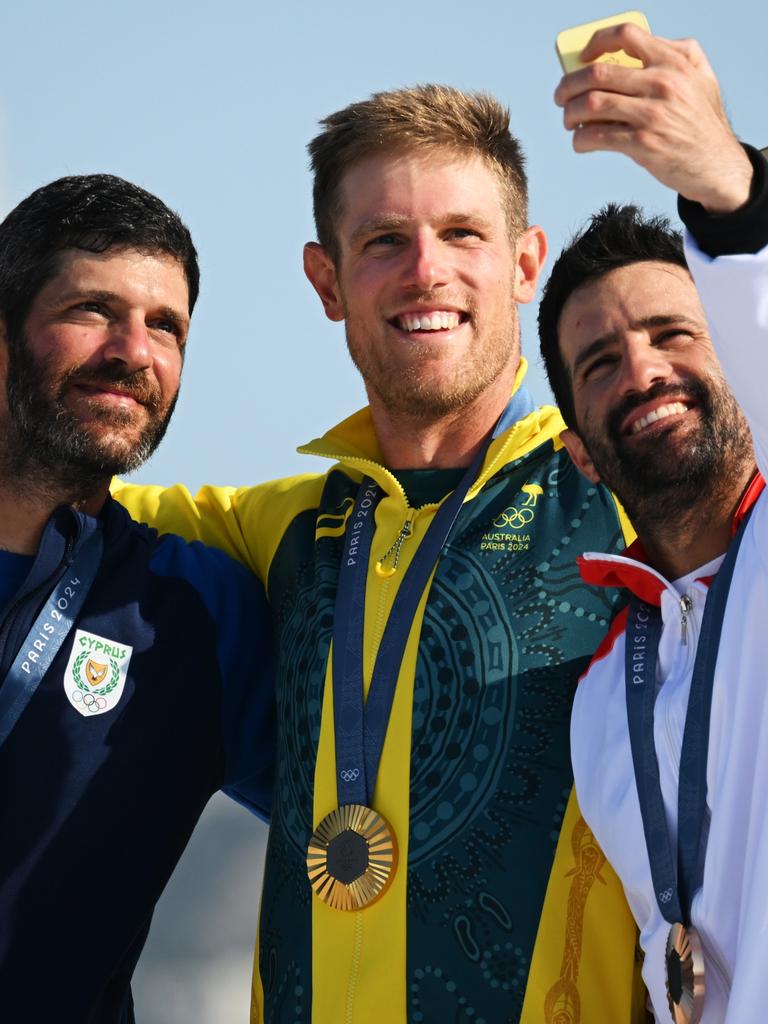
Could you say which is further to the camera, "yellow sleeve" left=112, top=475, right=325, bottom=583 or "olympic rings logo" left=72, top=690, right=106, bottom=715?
"yellow sleeve" left=112, top=475, right=325, bottom=583

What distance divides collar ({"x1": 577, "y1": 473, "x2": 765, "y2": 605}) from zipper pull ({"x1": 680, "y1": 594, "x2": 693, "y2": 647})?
0.21ft

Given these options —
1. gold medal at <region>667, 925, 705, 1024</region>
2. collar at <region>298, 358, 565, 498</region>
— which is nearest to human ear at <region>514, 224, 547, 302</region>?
collar at <region>298, 358, 565, 498</region>

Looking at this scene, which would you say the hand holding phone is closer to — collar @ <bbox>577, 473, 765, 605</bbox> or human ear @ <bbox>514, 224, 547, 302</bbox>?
collar @ <bbox>577, 473, 765, 605</bbox>

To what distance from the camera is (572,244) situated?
4.05 m

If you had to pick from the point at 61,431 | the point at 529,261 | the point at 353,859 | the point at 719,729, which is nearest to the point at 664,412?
the point at 719,729

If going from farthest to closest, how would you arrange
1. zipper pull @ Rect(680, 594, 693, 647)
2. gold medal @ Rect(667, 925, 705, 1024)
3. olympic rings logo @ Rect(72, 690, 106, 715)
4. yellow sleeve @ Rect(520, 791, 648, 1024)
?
olympic rings logo @ Rect(72, 690, 106, 715) → yellow sleeve @ Rect(520, 791, 648, 1024) → zipper pull @ Rect(680, 594, 693, 647) → gold medal @ Rect(667, 925, 705, 1024)

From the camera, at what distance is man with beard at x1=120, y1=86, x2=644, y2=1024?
358 centimetres

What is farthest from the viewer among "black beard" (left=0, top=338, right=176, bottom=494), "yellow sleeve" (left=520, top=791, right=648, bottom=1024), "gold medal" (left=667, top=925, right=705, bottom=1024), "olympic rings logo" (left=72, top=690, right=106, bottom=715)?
"black beard" (left=0, top=338, right=176, bottom=494)

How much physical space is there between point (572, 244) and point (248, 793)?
6.58 feet

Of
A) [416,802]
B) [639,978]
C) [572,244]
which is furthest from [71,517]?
[639,978]

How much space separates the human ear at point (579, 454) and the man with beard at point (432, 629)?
7.8 inches

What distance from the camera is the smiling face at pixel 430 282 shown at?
415 centimetres

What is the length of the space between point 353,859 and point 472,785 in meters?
0.35

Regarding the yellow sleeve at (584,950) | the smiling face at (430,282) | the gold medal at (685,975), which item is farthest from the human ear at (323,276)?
the gold medal at (685,975)
